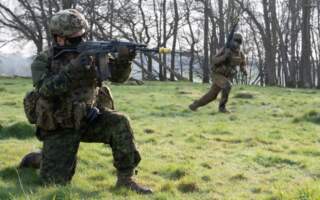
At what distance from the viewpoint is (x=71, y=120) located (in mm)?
5914

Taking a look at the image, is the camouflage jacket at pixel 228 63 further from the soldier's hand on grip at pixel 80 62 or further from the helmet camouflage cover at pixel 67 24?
the soldier's hand on grip at pixel 80 62

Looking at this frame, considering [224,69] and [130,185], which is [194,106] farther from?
[130,185]

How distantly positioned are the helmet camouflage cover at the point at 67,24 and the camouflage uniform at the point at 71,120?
21cm

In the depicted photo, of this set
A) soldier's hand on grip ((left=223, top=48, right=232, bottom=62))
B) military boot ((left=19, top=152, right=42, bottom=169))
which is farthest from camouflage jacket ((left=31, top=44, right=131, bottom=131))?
soldier's hand on grip ((left=223, top=48, right=232, bottom=62))

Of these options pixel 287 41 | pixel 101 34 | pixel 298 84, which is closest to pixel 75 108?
pixel 298 84

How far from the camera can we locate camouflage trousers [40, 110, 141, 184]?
5.98 m

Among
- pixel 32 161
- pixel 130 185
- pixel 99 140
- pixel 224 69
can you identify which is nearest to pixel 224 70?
pixel 224 69

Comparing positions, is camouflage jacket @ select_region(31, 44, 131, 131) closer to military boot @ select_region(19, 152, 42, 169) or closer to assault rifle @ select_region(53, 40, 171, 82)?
assault rifle @ select_region(53, 40, 171, 82)

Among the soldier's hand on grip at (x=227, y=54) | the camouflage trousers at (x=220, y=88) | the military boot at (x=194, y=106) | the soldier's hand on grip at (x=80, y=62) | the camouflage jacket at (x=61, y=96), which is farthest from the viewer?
the military boot at (x=194, y=106)

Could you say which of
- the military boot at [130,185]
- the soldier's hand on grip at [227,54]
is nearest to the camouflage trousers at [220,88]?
the soldier's hand on grip at [227,54]

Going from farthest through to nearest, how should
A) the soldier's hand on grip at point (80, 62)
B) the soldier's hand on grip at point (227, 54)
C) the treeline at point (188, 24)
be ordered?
the treeline at point (188, 24) → the soldier's hand on grip at point (227, 54) → the soldier's hand on grip at point (80, 62)

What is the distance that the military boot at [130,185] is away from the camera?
5.84 metres

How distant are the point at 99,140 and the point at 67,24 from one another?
4.05 feet

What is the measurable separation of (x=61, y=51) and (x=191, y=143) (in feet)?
13.8
